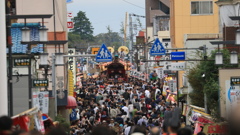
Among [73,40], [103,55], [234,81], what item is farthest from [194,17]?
[73,40]

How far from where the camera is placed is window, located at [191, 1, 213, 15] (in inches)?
2324

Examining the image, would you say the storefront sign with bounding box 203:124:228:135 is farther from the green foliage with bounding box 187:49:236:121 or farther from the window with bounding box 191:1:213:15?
the window with bounding box 191:1:213:15

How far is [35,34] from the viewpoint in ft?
84.4

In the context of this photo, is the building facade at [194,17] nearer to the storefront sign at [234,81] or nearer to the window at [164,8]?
the storefront sign at [234,81]

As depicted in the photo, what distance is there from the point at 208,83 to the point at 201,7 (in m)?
28.3

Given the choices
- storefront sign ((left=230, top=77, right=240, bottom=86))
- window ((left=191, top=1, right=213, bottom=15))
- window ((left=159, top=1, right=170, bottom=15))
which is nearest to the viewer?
storefront sign ((left=230, top=77, right=240, bottom=86))

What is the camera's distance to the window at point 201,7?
5903 cm

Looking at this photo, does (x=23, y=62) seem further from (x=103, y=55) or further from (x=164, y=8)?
(x=164, y=8)

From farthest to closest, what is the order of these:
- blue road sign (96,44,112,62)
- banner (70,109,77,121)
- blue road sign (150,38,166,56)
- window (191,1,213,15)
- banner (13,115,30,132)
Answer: window (191,1,213,15), blue road sign (150,38,166,56), banner (70,109,77,121), blue road sign (96,44,112,62), banner (13,115,30,132)

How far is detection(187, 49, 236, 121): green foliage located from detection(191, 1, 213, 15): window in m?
23.2

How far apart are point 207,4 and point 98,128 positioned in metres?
49.4

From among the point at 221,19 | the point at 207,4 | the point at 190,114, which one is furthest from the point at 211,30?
the point at 190,114

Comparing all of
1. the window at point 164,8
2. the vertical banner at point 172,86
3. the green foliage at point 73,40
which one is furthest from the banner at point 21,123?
the green foliage at point 73,40

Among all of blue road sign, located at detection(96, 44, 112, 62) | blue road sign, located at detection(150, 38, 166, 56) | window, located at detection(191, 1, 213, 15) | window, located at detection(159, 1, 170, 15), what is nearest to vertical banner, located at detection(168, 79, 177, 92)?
blue road sign, located at detection(150, 38, 166, 56)
